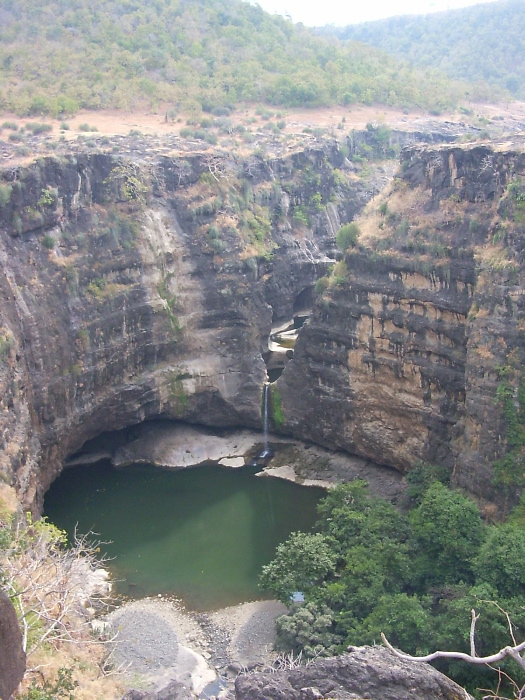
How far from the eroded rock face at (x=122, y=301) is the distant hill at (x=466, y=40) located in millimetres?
61064

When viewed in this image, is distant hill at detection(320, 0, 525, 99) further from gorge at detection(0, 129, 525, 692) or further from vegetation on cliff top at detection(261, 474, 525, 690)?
vegetation on cliff top at detection(261, 474, 525, 690)

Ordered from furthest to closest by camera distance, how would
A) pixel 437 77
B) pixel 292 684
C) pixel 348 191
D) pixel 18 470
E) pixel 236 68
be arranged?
pixel 437 77 < pixel 236 68 < pixel 348 191 < pixel 18 470 < pixel 292 684

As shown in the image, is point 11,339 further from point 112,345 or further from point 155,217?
point 155,217

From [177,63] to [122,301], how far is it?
119 ft

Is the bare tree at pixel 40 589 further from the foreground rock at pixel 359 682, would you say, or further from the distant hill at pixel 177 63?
the distant hill at pixel 177 63

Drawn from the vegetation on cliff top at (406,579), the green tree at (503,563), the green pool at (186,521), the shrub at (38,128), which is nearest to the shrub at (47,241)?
the green pool at (186,521)

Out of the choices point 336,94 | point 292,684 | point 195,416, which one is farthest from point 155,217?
point 336,94

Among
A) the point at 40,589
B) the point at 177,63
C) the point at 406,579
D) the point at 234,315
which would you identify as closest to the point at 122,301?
the point at 234,315

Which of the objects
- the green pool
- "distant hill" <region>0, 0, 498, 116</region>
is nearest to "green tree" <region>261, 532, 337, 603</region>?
the green pool

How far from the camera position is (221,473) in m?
39.3

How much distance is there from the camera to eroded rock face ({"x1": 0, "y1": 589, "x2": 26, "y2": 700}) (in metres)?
13.9

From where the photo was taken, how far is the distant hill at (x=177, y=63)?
57781mm

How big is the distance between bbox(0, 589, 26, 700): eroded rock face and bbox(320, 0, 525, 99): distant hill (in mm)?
89396

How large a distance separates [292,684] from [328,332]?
76.4 feet
